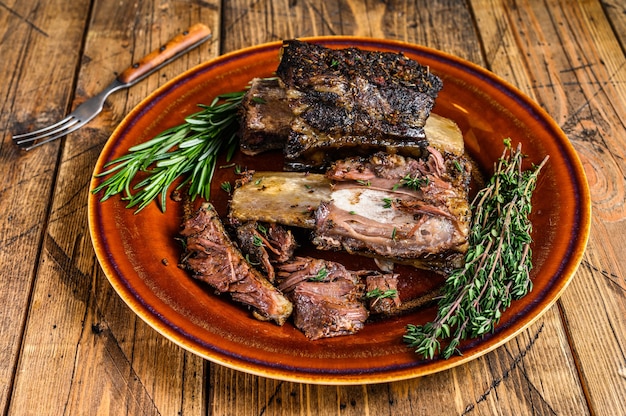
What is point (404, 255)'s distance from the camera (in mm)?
3244

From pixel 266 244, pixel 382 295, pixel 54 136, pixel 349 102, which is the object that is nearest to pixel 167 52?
pixel 54 136

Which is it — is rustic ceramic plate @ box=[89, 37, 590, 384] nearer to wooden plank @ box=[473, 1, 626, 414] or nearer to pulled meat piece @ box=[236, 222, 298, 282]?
pulled meat piece @ box=[236, 222, 298, 282]

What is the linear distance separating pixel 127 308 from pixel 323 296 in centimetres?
108

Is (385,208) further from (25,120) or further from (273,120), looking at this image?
(25,120)

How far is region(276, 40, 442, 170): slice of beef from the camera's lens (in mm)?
3461

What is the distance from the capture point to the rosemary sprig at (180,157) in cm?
365

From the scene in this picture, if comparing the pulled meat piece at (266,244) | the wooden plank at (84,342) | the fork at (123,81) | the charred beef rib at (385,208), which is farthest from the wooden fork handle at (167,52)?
the pulled meat piece at (266,244)

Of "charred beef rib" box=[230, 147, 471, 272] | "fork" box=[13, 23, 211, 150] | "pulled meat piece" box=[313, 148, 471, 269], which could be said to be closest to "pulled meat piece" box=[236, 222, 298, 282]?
"charred beef rib" box=[230, 147, 471, 272]

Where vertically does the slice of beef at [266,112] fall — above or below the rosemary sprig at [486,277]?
above

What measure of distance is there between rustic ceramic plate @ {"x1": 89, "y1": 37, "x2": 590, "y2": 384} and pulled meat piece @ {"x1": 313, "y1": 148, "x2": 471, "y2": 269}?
1.02 ft

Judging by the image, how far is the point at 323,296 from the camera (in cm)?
322

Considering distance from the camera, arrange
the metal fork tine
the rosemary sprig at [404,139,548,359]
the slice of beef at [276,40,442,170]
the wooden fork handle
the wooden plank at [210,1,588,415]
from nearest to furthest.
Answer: the rosemary sprig at [404,139,548,359] < the wooden plank at [210,1,588,415] < the slice of beef at [276,40,442,170] < the metal fork tine < the wooden fork handle

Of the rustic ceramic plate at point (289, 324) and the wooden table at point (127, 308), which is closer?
the rustic ceramic plate at point (289, 324)

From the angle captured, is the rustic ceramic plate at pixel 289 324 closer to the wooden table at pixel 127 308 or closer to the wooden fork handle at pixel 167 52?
the wooden table at pixel 127 308
